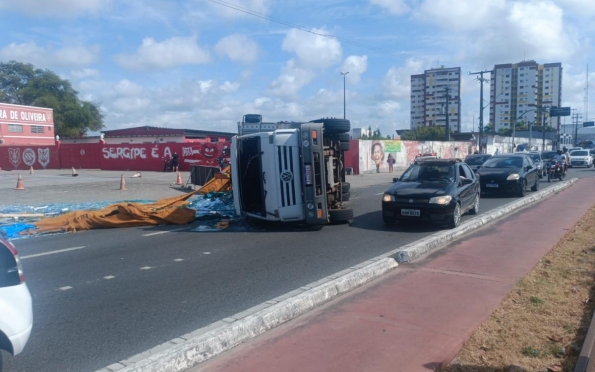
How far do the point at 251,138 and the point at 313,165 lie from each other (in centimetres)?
176

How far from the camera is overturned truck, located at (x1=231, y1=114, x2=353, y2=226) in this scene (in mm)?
11406

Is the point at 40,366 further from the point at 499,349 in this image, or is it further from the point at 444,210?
the point at 444,210

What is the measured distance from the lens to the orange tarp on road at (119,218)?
41.3ft

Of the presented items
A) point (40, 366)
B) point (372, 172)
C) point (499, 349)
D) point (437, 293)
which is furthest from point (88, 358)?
point (372, 172)

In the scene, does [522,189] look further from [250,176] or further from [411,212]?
[250,176]

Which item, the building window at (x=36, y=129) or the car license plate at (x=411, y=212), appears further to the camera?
the building window at (x=36, y=129)

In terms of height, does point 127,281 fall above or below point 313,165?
below

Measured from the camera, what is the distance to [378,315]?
19.1ft

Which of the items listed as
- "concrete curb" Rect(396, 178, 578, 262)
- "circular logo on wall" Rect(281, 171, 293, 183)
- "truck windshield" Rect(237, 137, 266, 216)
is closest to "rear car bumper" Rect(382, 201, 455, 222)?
"concrete curb" Rect(396, 178, 578, 262)

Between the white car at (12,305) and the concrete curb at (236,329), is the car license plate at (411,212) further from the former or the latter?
the white car at (12,305)

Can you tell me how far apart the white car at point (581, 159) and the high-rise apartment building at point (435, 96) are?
3046 centimetres

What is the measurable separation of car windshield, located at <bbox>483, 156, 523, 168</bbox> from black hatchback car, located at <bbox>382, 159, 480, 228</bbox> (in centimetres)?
706

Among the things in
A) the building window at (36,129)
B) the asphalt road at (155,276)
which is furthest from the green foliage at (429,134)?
the asphalt road at (155,276)

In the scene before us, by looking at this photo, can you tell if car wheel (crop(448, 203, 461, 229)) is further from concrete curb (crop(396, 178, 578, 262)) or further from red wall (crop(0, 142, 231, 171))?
Result: red wall (crop(0, 142, 231, 171))
